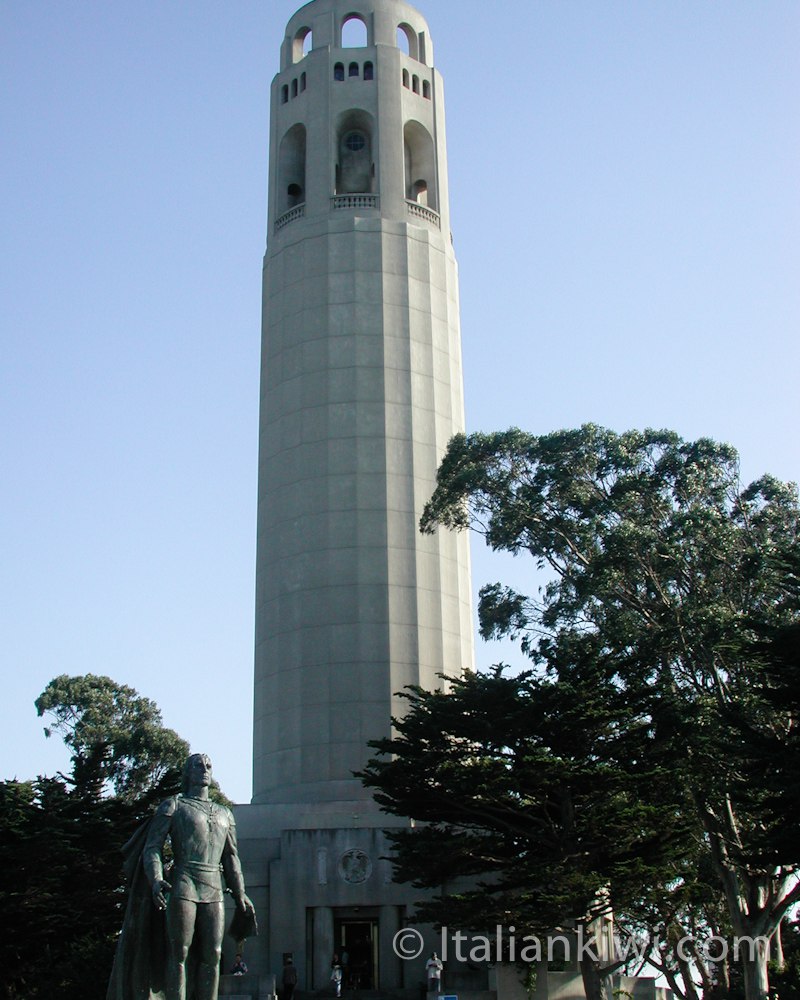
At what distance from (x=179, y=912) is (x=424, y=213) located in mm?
39321

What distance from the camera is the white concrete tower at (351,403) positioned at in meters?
40.6

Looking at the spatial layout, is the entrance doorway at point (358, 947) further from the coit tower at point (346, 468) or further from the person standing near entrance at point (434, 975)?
the person standing near entrance at point (434, 975)

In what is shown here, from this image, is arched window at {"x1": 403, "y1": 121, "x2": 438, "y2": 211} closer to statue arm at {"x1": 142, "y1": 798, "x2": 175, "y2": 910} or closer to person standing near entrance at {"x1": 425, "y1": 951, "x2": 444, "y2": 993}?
person standing near entrance at {"x1": 425, "y1": 951, "x2": 444, "y2": 993}

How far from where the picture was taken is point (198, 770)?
12031mm

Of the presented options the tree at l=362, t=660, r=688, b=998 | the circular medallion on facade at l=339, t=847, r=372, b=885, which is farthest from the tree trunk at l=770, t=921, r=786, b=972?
the circular medallion on facade at l=339, t=847, r=372, b=885

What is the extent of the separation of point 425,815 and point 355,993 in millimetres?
6584

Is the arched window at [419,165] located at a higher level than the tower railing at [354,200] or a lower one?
higher

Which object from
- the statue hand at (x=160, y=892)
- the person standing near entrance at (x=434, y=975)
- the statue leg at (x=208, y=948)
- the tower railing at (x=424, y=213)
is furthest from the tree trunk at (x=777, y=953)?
the tower railing at (x=424, y=213)

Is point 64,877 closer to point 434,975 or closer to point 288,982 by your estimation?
point 288,982

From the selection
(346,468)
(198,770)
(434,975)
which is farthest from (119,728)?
(198,770)

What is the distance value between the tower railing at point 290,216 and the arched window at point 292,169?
1.86 ft

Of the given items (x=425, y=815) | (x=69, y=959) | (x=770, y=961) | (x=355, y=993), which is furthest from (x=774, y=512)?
(x=69, y=959)

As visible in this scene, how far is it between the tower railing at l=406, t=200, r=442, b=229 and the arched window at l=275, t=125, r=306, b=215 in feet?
14.9

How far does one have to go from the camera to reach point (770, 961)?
34.8m
